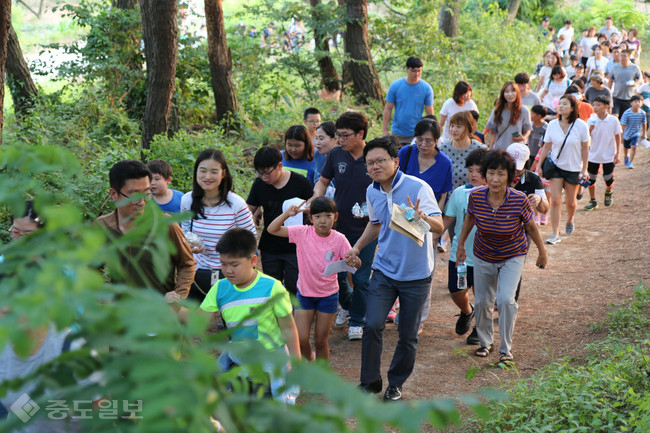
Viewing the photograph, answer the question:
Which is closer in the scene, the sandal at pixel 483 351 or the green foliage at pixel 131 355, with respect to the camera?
the green foliage at pixel 131 355

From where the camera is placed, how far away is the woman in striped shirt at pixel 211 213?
536 centimetres

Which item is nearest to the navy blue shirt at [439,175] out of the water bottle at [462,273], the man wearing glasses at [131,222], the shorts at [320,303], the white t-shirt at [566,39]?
the water bottle at [462,273]

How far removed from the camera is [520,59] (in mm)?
19797

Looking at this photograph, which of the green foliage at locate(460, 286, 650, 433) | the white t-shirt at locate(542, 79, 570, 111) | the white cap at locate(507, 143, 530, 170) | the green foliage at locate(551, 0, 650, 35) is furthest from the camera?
the green foliage at locate(551, 0, 650, 35)

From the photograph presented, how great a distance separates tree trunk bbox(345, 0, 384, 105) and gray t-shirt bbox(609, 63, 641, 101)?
18.7 ft

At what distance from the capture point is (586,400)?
178 inches

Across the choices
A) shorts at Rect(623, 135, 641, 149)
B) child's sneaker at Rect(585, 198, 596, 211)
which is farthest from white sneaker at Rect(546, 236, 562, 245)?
shorts at Rect(623, 135, 641, 149)

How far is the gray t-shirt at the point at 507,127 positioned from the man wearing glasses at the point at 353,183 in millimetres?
3941

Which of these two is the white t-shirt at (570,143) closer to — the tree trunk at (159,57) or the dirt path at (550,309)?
the dirt path at (550,309)

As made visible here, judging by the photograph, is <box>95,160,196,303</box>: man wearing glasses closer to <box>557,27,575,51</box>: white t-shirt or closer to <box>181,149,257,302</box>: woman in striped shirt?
<box>181,149,257,302</box>: woman in striped shirt

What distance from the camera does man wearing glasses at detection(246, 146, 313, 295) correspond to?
6.10m

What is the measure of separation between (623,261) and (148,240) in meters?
8.64

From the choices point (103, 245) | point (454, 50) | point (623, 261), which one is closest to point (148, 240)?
point (103, 245)

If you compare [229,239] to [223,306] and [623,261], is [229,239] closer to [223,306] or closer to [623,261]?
[223,306]
